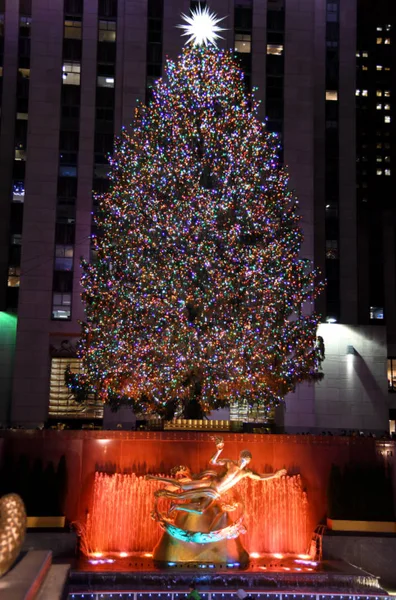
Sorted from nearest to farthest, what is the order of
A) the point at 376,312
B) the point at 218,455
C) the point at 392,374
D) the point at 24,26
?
the point at 218,455
the point at 24,26
the point at 376,312
the point at 392,374

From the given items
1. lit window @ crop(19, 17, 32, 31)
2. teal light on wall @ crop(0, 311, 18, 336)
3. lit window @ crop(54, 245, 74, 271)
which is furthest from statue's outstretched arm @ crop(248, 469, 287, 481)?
lit window @ crop(19, 17, 32, 31)

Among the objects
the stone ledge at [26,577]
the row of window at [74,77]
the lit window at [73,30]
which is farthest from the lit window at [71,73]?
the stone ledge at [26,577]

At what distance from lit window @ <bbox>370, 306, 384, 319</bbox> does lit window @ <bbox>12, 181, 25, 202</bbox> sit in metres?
24.6

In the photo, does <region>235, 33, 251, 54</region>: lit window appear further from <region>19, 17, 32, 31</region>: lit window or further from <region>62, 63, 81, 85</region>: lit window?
<region>19, 17, 32, 31</region>: lit window

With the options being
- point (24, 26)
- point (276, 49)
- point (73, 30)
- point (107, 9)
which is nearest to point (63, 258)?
point (73, 30)

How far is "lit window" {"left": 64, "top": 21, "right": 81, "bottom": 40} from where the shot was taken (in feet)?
162

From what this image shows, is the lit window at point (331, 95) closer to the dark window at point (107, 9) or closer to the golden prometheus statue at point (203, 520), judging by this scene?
the dark window at point (107, 9)

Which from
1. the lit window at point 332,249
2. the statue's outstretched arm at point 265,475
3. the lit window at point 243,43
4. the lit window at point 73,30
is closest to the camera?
the statue's outstretched arm at point 265,475

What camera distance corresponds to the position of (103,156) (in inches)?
1901

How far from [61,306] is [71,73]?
585 inches

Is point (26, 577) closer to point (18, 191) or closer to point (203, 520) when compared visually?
point (203, 520)

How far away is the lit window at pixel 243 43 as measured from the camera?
5016 centimetres

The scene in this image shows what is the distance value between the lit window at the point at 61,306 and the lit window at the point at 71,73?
44.3ft

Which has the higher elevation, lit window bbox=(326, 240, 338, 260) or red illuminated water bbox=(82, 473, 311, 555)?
lit window bbox=(326, 240, 338, 260)
